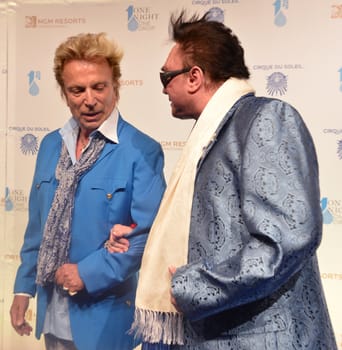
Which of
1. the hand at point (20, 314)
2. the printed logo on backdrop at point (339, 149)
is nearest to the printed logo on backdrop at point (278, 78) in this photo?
the printed logo on backdrop at point (339, 149)

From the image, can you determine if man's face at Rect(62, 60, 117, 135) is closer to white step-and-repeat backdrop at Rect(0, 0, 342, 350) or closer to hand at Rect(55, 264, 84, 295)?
white step-and-repeat backdrop at Rect(0, 0, 342, 350)

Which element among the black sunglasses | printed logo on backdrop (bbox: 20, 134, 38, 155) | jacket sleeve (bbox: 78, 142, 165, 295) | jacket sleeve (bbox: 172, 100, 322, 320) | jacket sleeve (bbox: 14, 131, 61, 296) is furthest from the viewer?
printed logo on backdrop (bbox: 20, 134, 38, 155)

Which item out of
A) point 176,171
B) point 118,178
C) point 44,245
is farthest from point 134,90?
point 176,171

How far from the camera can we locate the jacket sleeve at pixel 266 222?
136 centimetres

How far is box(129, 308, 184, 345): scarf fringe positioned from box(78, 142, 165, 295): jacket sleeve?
1.87 feet

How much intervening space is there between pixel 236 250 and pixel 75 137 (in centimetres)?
106

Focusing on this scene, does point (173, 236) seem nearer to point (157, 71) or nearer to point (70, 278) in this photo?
point (70, 278)

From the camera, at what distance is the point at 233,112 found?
1.58 m

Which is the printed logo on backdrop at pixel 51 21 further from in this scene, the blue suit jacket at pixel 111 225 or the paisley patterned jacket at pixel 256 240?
the paisley patterned jacket at pixel 256 240

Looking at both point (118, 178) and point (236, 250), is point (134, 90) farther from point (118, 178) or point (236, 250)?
point (236, 250)

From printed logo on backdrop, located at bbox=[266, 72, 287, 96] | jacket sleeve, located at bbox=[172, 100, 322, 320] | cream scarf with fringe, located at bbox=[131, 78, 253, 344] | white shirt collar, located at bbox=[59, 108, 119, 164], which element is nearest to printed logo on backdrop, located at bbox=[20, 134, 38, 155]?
white shirt collar, located at bbox=[59, 108, 119, 164]

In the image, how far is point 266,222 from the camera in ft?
4.49

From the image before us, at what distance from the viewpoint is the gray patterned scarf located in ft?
7.48

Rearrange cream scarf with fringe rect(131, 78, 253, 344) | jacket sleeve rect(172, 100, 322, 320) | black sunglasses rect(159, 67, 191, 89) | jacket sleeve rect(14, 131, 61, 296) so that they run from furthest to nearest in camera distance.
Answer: jacket sleeve rect(14, 131, 61, 296) < black sunglasses rect(159, 67, 191, 89) < cream scarf with fringe rect(131, 78, 253, 344) < jacket sleeve rect(172, 100, 322, 320)
